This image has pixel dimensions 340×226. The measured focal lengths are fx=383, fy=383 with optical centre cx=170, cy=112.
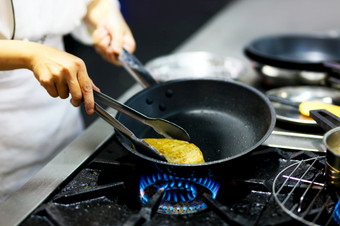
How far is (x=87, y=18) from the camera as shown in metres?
1.30

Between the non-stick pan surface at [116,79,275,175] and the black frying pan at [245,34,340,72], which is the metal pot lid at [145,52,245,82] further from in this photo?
the non-stick pan surface at [116,79,275,175]

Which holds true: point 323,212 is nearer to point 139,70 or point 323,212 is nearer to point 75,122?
point 139,70

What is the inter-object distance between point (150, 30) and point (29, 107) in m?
2.91

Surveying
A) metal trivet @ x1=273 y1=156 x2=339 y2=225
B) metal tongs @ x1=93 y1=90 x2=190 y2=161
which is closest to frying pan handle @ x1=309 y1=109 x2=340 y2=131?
metal trivet @ x1=273 y1=156 x2=339 y2=225

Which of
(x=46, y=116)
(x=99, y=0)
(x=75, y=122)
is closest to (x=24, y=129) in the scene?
(x=46, y=116)

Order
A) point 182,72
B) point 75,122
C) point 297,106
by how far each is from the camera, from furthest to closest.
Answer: point 182,72 → point 75,122 → point 297,106

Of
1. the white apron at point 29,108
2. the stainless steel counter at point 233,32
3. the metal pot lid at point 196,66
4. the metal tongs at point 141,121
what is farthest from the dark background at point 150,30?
the metal tongs at point 141,121

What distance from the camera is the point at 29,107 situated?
1.10 metres

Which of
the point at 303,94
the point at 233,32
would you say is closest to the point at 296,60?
the point at 303,94

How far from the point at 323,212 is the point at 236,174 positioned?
0.20m

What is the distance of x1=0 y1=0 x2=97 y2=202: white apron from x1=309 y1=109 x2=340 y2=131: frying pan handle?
73 cm

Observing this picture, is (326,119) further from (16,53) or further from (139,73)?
(16,53)

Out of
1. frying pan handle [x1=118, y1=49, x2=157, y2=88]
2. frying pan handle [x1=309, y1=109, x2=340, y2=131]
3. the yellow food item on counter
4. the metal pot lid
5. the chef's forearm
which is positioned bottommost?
the metal pot lid

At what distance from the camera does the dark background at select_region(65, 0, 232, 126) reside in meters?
3.08
